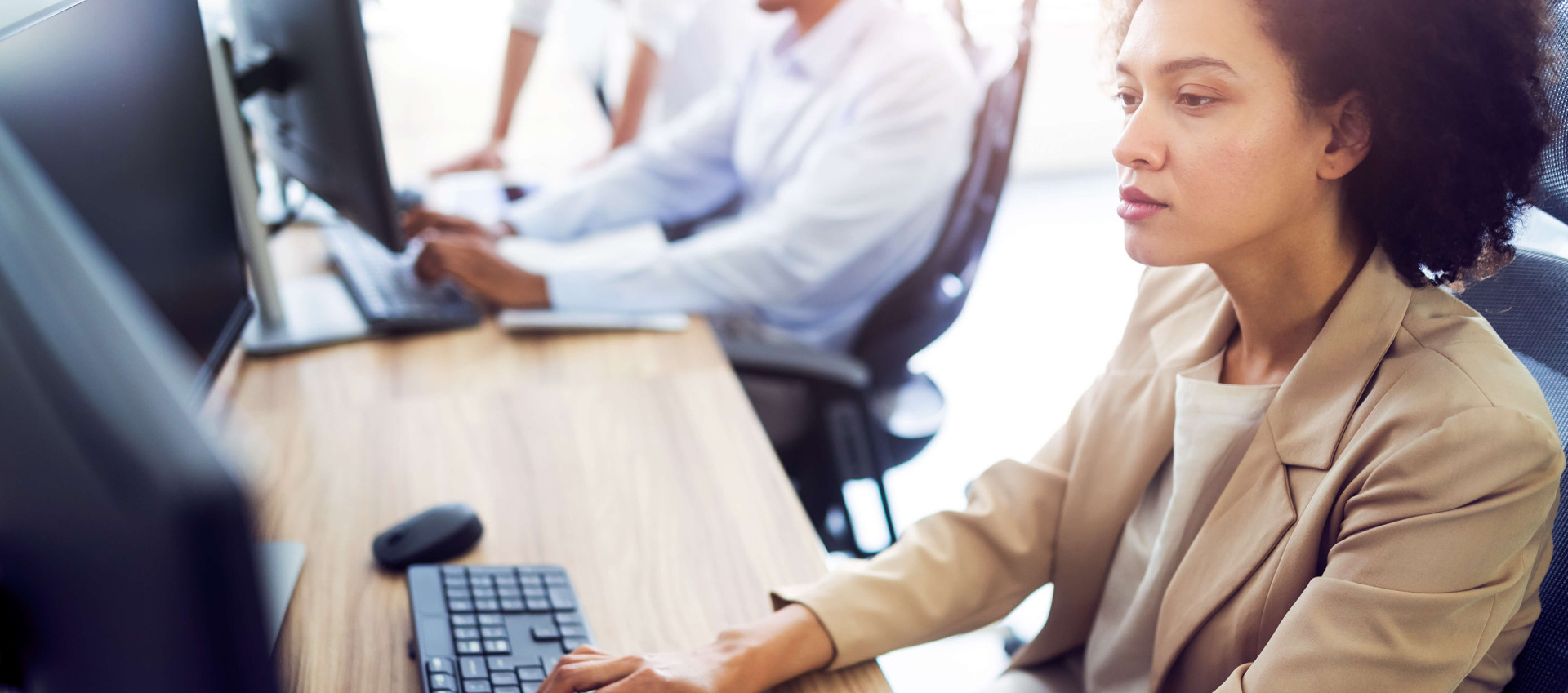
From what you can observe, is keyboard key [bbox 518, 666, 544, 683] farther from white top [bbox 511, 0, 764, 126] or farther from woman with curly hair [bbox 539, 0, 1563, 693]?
white top [bbox 511, 0, 764, 126]

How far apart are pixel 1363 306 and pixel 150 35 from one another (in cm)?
98

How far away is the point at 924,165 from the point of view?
164 centimetres

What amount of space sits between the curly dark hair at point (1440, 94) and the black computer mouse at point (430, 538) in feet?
2.51

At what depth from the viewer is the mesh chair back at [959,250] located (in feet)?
5.05

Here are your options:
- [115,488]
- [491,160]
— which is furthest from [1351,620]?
[491,160]

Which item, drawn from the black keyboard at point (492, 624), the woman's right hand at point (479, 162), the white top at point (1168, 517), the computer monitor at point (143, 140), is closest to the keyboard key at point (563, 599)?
the black keyboard at point (492, 624)

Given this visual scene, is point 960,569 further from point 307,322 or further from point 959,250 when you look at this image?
point 307,322

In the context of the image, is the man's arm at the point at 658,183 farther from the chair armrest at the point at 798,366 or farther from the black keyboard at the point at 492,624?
the black keyboard at the point at 492,624

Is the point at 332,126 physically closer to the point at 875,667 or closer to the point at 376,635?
the point at 376,635

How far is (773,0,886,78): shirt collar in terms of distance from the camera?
172cm

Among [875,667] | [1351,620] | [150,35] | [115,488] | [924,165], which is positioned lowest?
[875,667]

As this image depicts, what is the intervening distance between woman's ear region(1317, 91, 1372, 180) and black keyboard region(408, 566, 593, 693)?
65 cm

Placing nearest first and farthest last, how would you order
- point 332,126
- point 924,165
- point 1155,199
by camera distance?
1. point 1155,199
2. point 332,126
3. point 924,165

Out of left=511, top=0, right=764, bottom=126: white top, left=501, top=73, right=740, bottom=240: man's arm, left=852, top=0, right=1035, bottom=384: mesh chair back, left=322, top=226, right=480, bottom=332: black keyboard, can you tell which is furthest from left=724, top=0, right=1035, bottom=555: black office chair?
left=511, top=0, right=764, bottom=126: white top
